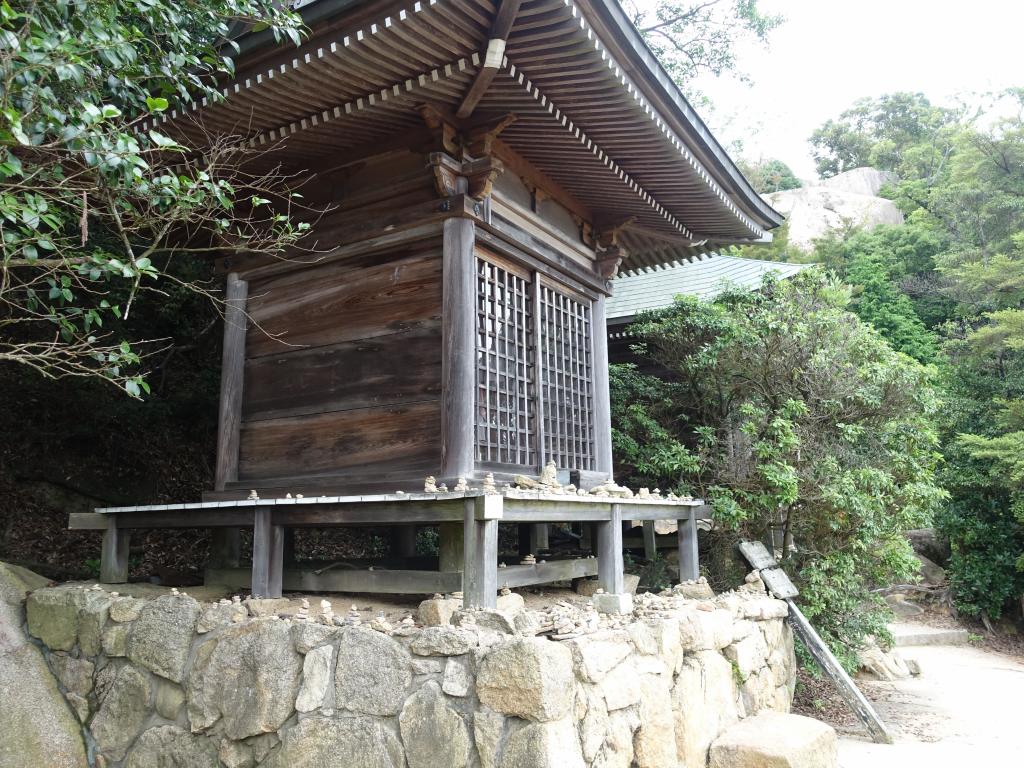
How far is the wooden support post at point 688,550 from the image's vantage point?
658 centimetres

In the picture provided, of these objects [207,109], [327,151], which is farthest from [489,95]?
[207,109]

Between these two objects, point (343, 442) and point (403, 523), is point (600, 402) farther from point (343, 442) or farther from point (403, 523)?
point (403, 523)

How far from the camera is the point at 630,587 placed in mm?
5949

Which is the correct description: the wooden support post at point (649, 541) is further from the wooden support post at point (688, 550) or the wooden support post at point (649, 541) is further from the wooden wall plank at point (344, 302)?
the wooden wall plank at point (344, 302)

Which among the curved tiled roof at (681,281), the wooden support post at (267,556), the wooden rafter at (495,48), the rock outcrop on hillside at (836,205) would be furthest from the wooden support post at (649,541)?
the rock outcrop on hillside at (836,205)

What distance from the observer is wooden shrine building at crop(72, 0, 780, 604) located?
167 inches

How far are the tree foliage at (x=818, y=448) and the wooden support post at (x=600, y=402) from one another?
36.2 inches

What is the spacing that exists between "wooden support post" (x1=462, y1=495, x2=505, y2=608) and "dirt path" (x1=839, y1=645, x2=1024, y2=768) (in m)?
3.58

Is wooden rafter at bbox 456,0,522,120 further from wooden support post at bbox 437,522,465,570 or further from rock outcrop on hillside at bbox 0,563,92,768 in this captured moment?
rock outcrop on hillside at bbox 0,563,92,768

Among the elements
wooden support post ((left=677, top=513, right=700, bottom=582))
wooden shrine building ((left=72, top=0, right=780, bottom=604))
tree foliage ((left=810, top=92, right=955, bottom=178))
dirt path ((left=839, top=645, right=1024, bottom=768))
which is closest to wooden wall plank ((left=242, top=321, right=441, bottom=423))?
wooden shrine building ((left=72, top=0, right=780, bottom=604))

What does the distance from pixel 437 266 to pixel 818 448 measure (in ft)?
13.9

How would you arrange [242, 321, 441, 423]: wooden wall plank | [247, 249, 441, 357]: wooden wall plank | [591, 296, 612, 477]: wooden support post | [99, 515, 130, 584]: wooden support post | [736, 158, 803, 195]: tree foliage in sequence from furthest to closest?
[736, 158, 803, 195]: tree foliage → [591, 296, 612, 477]: wooden support post → [99, 515, 130, 584]: wooden support post → [247, 249, 441, 357]: wooden wall plank → [242, 321, 441, 423]: wooden wall plank

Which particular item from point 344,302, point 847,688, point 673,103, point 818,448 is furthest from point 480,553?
point 818,448

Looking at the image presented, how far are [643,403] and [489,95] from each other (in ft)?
16.0
